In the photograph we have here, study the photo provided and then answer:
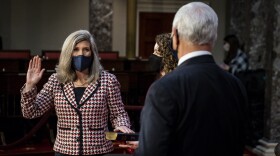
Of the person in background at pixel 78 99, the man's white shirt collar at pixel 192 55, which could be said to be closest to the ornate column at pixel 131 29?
the person in background at pixel 78 99

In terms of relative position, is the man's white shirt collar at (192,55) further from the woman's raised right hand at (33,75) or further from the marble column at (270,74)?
the marble column at (270,74)

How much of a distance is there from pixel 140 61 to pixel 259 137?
343cm

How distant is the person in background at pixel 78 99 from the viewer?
2619 mm

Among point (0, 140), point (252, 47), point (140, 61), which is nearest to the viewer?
point (0, 140)

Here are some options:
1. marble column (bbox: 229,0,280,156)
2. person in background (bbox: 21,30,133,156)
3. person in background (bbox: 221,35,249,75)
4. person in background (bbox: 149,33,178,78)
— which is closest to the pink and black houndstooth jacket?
person in background (bbox: 21,30,133,156)

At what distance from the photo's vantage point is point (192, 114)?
1.55 m

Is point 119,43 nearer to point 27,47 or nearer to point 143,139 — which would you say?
point 27,47

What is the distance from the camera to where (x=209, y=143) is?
5.19ft

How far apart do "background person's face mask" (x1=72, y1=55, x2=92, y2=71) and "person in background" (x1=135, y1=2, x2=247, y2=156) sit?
1134 mm

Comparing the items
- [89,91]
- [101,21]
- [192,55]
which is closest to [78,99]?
[89,91]

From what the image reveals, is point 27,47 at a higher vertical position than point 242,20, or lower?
lower

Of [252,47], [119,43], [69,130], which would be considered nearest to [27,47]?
[119,43]

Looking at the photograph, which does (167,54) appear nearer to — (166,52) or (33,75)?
(166,52)

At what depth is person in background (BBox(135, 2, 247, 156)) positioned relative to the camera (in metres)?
1.52
